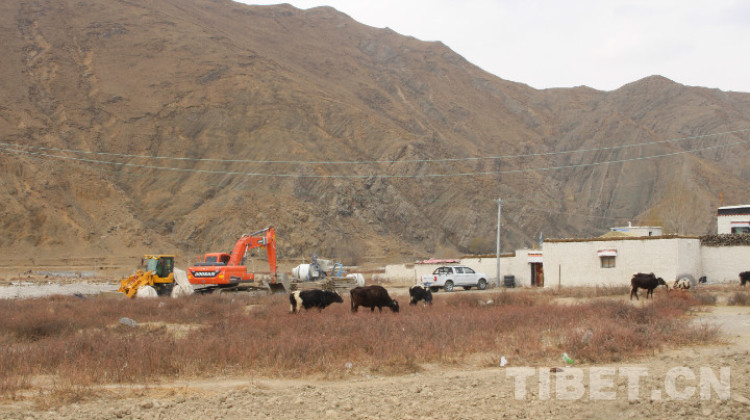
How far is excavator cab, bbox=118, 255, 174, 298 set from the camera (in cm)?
3284

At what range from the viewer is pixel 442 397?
987cm

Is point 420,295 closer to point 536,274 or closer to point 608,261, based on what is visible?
point 608,261

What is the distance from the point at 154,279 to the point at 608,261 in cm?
2358

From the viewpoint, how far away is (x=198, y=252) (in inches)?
2653

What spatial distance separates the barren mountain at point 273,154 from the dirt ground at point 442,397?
57.6 meters

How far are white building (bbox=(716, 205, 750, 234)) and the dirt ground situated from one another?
42376 millimetres

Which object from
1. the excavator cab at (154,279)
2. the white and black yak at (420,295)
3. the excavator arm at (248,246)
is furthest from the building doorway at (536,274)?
the excavator cab at (154,279)

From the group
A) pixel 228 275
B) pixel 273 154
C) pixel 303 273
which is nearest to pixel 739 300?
pixel 303 273

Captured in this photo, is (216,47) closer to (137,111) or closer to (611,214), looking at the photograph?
(137,111)

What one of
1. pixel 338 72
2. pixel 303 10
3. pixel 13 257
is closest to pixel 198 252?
pixel 13 257

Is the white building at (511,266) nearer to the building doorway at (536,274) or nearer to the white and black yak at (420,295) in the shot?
the building doorway at (536,274)

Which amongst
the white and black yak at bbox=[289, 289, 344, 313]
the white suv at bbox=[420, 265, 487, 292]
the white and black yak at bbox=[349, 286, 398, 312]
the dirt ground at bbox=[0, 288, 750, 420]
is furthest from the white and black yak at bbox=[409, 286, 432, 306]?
the white suv at bbox=[420, 265, 487, 292]

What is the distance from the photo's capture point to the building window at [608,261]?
115ft

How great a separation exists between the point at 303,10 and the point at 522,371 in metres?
147
